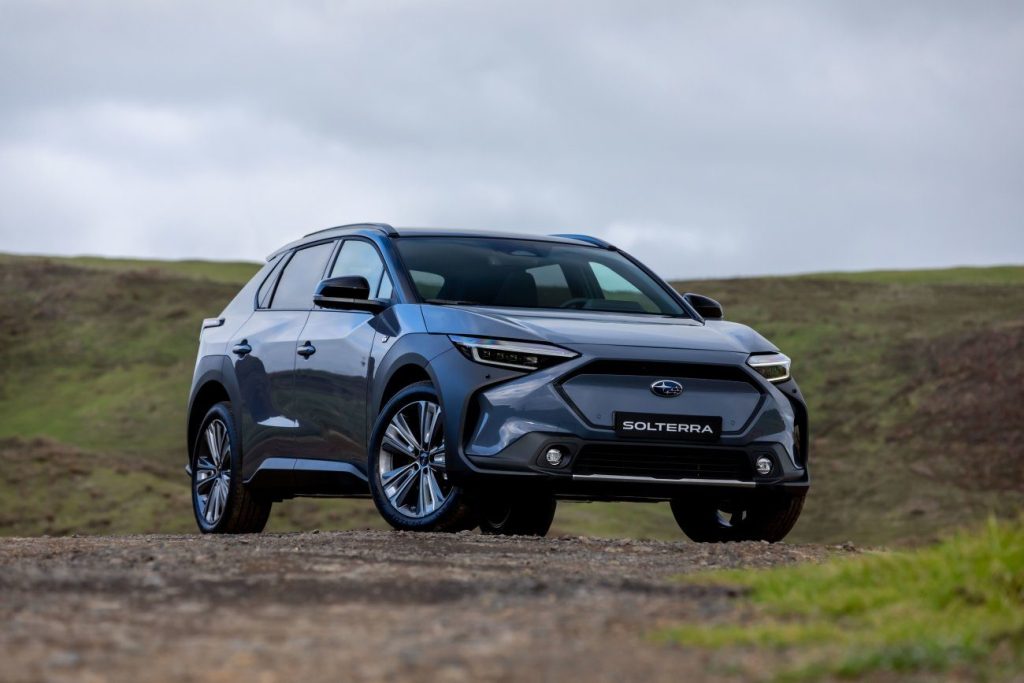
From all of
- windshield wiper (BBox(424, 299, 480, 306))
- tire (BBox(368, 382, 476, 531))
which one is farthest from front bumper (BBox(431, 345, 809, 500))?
windshield wiper (BBox(424, 299, 480, 306))

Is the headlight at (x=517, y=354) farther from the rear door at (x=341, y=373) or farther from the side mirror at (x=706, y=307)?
the side mirror at (x=706, y=307)

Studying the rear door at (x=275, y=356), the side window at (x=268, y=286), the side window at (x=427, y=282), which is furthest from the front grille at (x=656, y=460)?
the side window at (x=268, y=286)

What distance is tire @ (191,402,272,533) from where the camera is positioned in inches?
428

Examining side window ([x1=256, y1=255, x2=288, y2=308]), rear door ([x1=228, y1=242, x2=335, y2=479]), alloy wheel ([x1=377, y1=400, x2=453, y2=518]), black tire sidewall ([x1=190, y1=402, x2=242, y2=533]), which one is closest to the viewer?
alloy wheel ([x1=377, y1=400, x2=453, y2=518])

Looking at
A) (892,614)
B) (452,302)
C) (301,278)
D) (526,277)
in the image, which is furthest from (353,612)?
(301,278)

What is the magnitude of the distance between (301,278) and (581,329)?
2.67 meters

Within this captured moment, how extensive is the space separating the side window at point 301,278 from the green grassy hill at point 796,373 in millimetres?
10974

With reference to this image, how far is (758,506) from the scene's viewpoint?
9.54 meters

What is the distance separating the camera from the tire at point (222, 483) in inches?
428

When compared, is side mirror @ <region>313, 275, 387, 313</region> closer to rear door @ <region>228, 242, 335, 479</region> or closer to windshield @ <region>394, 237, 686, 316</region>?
windshield @ <region>394, 237, 686, 316</region>

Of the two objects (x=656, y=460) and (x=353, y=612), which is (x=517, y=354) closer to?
(x=656, y=460)

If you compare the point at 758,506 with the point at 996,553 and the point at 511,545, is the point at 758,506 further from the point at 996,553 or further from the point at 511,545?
the point at 996,553

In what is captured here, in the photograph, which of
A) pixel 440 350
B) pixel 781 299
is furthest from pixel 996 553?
pixel 781 299

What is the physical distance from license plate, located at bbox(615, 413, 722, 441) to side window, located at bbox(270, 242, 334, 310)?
106 inches
